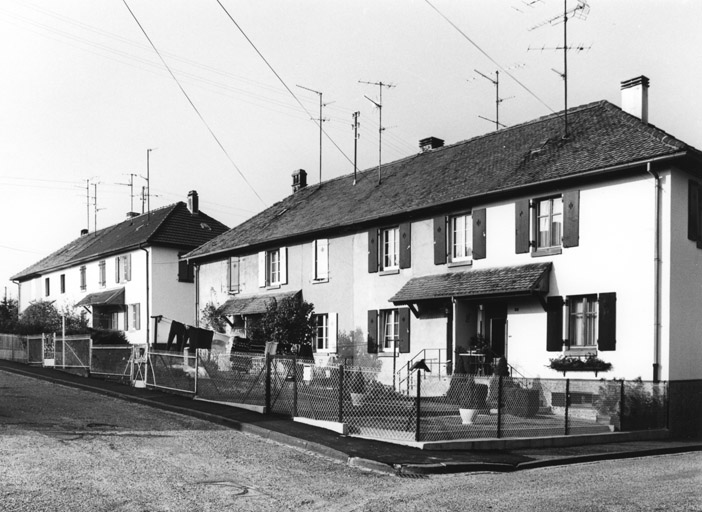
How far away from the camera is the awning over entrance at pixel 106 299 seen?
42281 millimetres

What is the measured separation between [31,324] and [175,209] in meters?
10.1

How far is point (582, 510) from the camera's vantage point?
8.44 metres

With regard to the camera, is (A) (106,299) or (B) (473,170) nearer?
(B) (473,170)

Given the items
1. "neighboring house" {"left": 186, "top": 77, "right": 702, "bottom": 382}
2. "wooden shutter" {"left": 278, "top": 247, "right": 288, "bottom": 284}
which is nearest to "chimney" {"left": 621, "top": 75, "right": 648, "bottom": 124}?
"neighboring house" {"left": 186, "top": 77, "right": 702, "bottom": 382}

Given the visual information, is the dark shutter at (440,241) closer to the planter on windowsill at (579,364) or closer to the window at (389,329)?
the window at (389,329)

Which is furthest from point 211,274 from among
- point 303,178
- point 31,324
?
point 31,324

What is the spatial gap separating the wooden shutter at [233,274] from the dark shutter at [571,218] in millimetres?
16913

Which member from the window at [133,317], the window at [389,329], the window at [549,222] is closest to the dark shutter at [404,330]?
the window at [389,329]

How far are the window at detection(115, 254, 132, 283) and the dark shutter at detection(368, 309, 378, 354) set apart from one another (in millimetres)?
20931

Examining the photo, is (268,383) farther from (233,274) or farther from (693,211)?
(233,274)

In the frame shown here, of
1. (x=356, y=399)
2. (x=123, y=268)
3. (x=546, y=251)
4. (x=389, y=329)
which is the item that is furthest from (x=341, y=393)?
(x=123, y=268)

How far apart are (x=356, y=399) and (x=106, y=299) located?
30869mm

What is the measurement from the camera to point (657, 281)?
720 inches

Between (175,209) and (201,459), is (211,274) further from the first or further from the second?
(201,459)
